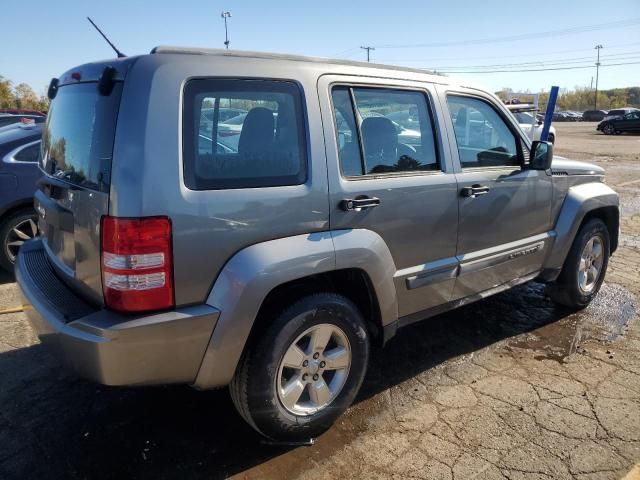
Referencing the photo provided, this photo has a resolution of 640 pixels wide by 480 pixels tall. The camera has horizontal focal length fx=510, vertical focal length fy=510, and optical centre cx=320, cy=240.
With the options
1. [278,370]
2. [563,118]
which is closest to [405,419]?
[278,370]

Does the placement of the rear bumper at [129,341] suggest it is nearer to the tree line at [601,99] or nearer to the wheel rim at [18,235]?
the wheel rim at [18,235]

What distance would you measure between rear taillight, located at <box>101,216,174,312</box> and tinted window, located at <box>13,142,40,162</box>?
366 cm

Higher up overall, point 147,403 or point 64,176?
point 64,176

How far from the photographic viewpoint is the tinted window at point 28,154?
16.8 ft

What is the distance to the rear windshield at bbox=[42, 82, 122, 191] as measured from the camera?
7.13 feet

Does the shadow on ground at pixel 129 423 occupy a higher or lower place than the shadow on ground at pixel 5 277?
lower

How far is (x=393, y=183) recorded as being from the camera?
2.84 metres

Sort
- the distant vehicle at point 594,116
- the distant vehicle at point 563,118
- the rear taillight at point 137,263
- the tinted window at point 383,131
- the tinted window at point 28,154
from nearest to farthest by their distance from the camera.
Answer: the rear taillight at point 137,263 → the tinted window at point 383,131 → the tinted window at point 28,154 → the distant vehicle at point 594,116 → the distant vehicle at point 563,118

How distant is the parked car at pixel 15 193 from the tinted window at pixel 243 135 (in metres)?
3.44

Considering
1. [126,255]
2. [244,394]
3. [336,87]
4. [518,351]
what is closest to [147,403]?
[244,394]

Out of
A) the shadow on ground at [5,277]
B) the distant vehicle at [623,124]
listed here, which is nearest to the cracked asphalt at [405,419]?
the shadow on ground at [5,277]

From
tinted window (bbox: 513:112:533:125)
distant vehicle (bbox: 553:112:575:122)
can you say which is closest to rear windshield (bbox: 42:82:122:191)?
tinted window (bbox: 513:112:533:125)

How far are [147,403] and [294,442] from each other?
3.25 ft

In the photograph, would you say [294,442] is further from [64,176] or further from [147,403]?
[64,176]
